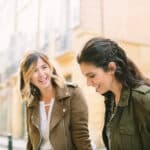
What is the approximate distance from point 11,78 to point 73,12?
4.42ft

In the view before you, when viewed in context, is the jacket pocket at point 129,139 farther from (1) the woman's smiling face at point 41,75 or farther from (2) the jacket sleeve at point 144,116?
(1) the woman's smiling face at point 41,75

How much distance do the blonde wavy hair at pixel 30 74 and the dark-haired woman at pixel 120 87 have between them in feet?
2.09

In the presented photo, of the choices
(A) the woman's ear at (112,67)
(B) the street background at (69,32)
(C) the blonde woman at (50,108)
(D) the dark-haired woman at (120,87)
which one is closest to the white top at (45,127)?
(C) the blonde woman at (50,108)

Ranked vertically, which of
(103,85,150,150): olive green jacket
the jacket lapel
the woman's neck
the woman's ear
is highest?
the woman's ear

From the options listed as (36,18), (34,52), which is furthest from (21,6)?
(34,52)

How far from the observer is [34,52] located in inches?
76.2

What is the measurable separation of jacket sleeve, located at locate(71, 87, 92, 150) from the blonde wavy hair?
0.13m

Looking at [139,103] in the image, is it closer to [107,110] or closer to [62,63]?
[107,110]

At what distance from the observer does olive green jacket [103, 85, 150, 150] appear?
1.19 metres

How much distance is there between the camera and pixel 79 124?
1795 millimetres

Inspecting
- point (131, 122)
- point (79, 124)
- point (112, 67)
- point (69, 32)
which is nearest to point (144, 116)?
point (131, 122)

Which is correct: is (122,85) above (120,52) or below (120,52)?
below

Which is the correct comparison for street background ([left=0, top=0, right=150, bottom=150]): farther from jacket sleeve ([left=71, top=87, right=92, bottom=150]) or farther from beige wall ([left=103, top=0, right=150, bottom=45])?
jacket sleeve ([left=71, top=87, right=92, bottom=150])

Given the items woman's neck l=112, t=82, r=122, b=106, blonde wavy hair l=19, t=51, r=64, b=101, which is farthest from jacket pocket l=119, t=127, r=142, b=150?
blonde wavy hair l=19, t=51, r=64, b=101
